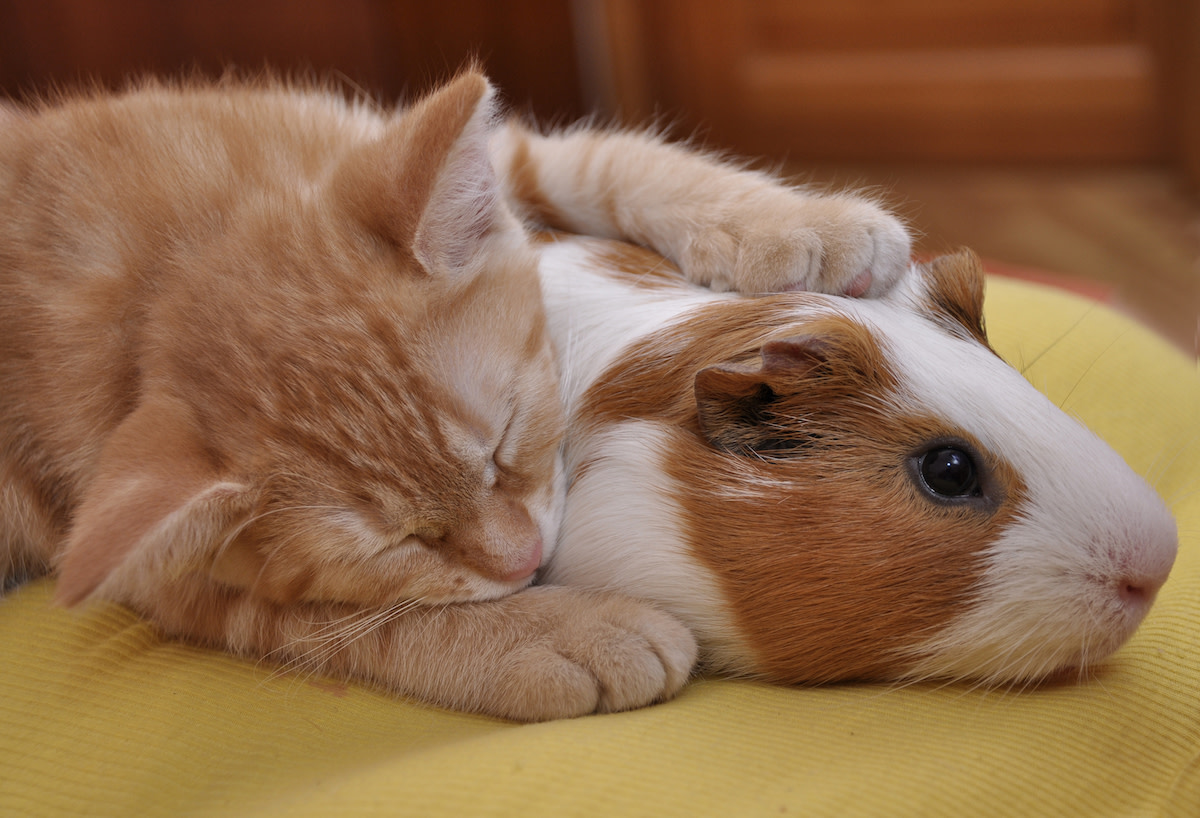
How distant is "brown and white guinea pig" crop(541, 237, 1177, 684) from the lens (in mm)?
1030

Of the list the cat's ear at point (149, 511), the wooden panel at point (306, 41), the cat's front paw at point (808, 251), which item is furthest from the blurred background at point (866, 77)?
the cat's ear at point (149, 511)

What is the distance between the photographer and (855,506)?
106 cm

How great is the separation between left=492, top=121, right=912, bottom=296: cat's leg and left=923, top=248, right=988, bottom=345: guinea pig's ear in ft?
0.25

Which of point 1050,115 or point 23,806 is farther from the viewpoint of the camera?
point 1050,115

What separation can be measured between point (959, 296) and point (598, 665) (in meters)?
0.60

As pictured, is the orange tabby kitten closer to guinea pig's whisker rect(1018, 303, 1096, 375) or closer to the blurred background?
guinea pig's whisker rect(1018, 303, 1096, 375)

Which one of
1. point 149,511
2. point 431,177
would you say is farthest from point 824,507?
point 149,511

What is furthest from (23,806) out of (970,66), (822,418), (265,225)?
(970,66)

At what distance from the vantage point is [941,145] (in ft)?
12.6

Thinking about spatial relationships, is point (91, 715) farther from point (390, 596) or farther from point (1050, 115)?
point (1050, 115)

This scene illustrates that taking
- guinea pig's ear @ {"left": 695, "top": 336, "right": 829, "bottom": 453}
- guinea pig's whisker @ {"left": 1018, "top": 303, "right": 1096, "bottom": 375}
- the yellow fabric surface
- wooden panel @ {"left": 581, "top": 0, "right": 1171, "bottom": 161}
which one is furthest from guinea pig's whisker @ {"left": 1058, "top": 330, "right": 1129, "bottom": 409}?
wooden panel @ {"left": 581, "top": 0, "right": 1171, "bottom": 161}

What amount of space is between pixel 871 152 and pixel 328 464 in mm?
3266

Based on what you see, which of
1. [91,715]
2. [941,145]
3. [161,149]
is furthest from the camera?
[941,145]

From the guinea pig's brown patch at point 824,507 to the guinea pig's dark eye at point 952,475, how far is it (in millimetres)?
11
